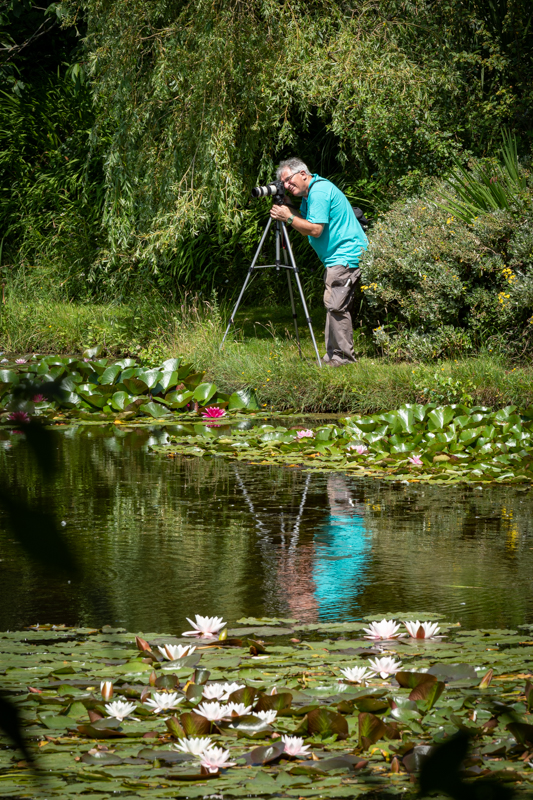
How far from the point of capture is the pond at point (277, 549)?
371 centimetres

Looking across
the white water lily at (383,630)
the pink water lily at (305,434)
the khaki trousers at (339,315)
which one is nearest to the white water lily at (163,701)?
the white water lily at (383,630)

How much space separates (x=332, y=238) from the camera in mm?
10375

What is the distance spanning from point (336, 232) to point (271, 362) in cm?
169

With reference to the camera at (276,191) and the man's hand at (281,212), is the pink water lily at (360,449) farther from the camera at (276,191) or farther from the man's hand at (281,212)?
the camera at (276,191)

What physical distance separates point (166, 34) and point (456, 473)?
A: 24.9 ft

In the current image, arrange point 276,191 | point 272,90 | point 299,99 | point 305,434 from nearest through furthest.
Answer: point 305,434
point 276,191
point 272,90
point 299,99

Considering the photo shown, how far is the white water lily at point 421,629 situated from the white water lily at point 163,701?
0.83m

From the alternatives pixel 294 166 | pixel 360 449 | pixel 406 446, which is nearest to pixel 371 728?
pixel 360 449

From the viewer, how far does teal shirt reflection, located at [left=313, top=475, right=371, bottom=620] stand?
3811 mm

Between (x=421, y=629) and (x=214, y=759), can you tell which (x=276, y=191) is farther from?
(x=214, y=759)

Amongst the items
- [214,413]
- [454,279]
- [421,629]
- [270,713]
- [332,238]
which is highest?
[332,238]

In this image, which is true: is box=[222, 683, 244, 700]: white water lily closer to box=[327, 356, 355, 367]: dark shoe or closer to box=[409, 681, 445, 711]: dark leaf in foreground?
box=[409, 681, 445, 711]: dark leaf in foreground

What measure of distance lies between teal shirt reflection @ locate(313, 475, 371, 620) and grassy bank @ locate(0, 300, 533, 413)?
115 inches

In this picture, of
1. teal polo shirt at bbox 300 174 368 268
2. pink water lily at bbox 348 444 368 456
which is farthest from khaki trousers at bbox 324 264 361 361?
pink water lily at bbox 348 444 368 456
